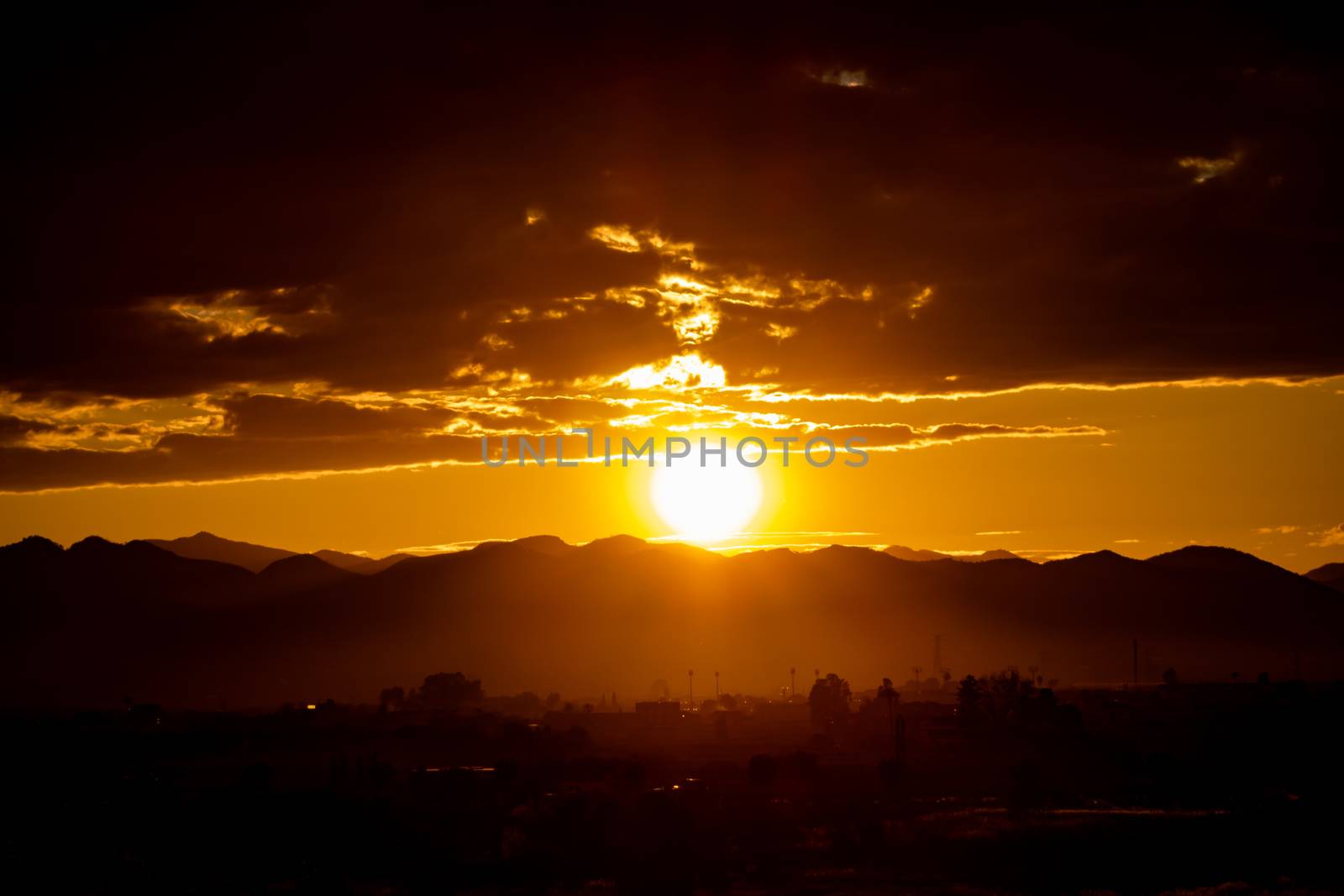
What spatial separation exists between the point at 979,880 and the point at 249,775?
190 ft

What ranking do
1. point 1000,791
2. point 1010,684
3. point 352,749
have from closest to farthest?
point 1000,791 < point 352,749 < point 1010,684

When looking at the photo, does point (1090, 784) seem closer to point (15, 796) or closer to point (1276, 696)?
point (1276, 696)

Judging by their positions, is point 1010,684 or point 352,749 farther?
point 1010,684

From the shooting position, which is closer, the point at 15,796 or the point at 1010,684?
the point at 15,796

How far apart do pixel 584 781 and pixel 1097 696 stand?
96880 millimetres

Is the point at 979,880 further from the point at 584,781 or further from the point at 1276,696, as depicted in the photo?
the point at 1276,696

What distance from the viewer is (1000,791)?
108938 millimetres

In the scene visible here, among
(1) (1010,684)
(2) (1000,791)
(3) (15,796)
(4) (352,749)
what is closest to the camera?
(3) (15,796)

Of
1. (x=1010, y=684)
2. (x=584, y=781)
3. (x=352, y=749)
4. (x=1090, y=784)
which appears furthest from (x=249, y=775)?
(x=1010, y=684)

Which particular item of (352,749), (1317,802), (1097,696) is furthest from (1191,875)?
(1097,696)

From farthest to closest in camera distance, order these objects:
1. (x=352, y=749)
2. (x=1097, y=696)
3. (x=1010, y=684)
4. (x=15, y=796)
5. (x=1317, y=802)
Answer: (x=1097, y=696) → (x=1010, y=684) → (x=352, y=749) → (x=15, y=796) → (x=1317, y=802)

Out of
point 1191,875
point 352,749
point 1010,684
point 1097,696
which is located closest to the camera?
point 1191,875

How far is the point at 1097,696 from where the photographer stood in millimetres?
184875

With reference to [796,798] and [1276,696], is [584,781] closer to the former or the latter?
[796,798]
